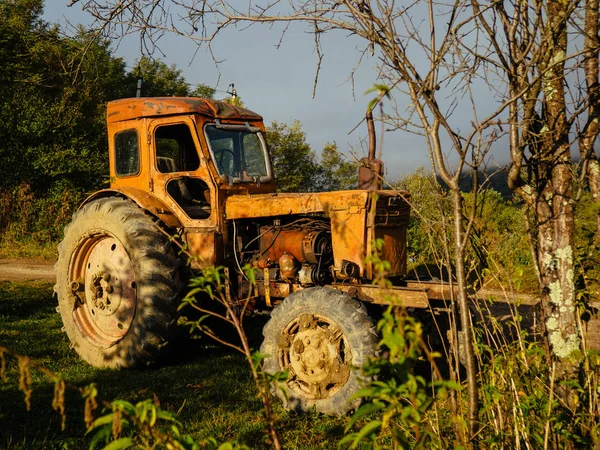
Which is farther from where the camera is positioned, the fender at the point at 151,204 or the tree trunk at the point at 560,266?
the fender at the point at 151,204

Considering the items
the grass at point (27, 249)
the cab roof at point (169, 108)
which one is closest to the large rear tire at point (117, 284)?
the cab roof at point (169, 108)

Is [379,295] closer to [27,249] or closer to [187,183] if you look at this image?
A: [187,183]

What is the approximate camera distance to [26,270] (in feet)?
43.0

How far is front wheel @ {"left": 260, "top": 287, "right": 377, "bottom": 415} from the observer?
4426mm

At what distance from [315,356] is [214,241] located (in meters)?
1.72

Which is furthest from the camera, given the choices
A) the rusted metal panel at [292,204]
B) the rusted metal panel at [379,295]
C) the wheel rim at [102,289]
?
the wheel rim at [102,289]

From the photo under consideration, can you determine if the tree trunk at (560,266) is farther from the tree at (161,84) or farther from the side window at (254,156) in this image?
the tree at (161,84)

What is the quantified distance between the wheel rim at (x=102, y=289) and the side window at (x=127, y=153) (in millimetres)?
744

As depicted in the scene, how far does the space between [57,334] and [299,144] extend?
1917 cm

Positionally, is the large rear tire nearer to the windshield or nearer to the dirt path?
the windshield

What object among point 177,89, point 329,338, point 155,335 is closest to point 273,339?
point 329,338

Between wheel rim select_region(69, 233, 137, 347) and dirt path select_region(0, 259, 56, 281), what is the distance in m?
5.82

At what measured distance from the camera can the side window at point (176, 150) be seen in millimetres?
6273

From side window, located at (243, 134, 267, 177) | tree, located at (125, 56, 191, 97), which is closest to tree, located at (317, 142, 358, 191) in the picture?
Answer: tree, located at (125, 56, 191, 97)
